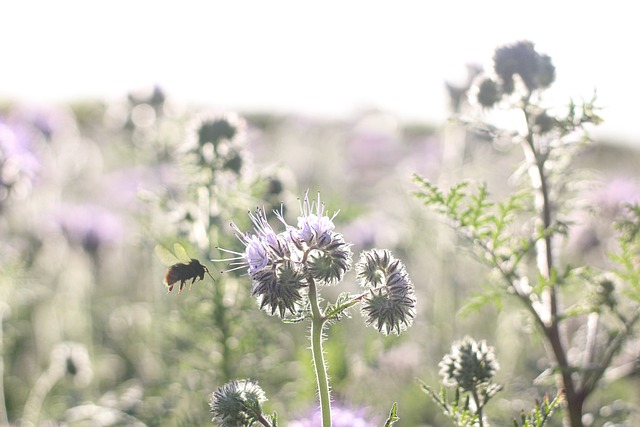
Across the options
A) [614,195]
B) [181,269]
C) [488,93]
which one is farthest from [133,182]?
[181,269]

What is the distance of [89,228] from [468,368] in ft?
17.1

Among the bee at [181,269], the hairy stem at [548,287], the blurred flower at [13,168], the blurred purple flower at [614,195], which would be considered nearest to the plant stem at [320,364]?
the bee at [181,269]

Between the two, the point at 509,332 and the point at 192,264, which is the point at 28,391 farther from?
the point at 192,264

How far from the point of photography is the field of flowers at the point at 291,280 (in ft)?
9.47

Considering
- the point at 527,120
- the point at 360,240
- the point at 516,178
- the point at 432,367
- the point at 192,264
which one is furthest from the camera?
the point at 360,240

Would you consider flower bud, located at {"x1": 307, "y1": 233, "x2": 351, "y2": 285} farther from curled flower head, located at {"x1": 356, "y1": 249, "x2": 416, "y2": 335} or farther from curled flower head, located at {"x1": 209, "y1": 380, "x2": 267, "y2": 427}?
curled flower head, located at {"x1": 209, "y1": 380, "x2": 267, "y2": 427}

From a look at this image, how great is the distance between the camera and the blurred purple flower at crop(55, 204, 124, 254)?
7.02 m

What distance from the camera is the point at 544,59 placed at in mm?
3109

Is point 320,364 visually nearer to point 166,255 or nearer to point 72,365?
point 166,255

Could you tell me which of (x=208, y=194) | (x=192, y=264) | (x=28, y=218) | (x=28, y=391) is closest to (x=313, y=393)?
(x=208, y=194)

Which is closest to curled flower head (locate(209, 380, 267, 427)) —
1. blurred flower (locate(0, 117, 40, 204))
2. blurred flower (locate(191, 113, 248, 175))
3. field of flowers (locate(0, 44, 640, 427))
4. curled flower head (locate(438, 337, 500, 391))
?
field of flowers (locate(0, 44, 640, 427))

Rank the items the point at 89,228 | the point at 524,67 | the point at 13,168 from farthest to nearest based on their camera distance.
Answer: the point at 89,228 → the point at 13,168 → the point at 524,67

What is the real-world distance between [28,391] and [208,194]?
3.41m

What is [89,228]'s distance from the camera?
7.13m
